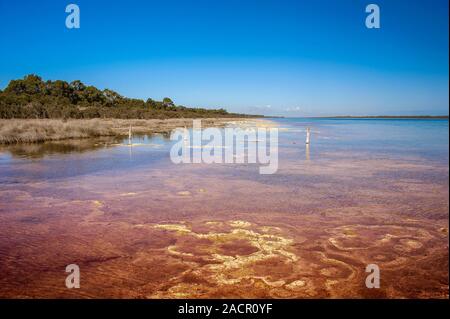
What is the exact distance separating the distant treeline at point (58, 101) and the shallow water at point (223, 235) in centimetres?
3982

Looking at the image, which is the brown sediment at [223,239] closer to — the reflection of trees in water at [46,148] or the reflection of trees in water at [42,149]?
the reflection of trees in water at [42,149]

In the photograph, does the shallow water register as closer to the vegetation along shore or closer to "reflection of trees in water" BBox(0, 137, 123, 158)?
"reflection of trees in water" BBox(0, 137, 123, 158)

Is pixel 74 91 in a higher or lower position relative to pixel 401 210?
higher

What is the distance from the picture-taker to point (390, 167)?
529 inches

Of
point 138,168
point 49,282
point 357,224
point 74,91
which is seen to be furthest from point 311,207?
point 74,91

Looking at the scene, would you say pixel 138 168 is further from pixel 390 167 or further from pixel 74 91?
pixel 74 91

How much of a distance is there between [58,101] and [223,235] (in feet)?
212

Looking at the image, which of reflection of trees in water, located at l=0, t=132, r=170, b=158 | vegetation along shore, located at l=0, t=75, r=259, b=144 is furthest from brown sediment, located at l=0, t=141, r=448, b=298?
vegetation along shore, located at l=0, t=75, r=259, b=144

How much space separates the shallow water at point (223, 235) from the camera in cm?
397

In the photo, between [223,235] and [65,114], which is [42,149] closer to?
[223,235]

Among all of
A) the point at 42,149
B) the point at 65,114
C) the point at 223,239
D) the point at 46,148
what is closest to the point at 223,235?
the point at 223,239

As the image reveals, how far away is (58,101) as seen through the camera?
60.4 m

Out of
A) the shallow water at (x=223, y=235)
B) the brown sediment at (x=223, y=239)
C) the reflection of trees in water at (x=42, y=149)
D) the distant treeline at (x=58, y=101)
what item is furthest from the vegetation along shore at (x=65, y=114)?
the brown sediment at (x=223, y=239)
